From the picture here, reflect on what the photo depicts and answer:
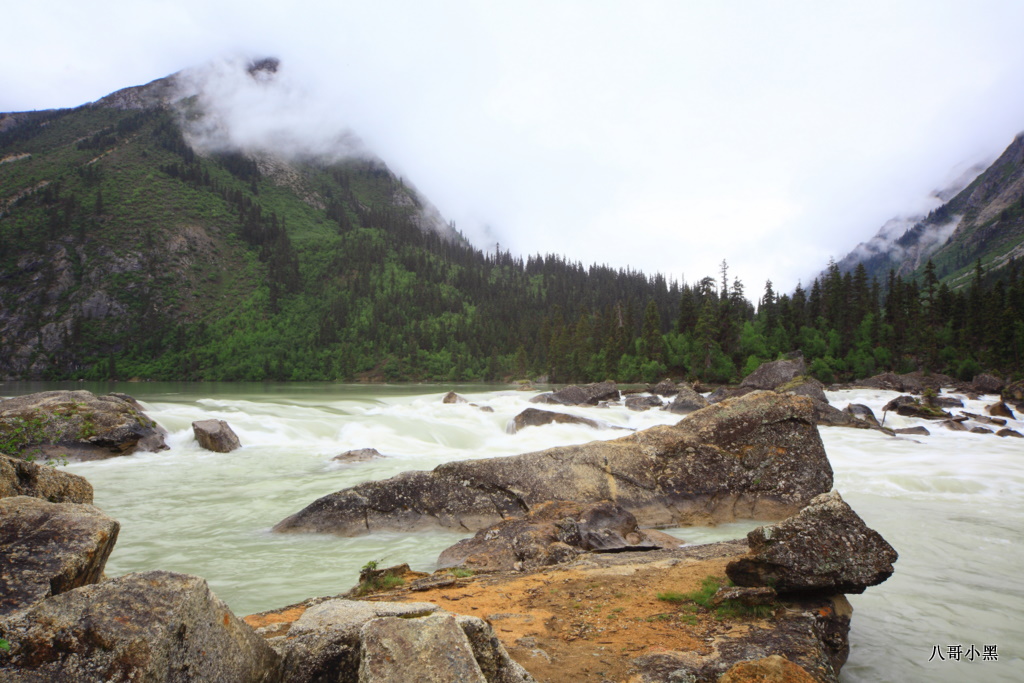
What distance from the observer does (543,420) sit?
25.8 meters

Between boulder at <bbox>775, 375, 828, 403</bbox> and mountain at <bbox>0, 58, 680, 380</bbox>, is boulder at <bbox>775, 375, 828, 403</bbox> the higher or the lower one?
the lower one

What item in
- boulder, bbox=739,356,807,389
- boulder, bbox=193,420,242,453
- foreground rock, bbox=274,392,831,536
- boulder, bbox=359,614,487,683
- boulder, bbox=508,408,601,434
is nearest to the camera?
boulder, bbox=359,614,487,683

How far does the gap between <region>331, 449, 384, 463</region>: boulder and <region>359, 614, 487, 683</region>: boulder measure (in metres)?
17.8

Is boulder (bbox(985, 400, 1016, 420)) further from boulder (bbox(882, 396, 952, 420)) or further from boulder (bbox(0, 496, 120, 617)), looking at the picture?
boulder (bbox(0, 496, 120, 617))

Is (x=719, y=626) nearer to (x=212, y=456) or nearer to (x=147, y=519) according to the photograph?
(x=147, y=519)

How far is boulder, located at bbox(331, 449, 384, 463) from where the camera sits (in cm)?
2039

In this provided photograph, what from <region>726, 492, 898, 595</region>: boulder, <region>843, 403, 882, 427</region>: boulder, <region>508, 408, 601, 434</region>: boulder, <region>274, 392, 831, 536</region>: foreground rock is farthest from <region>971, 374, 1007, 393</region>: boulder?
<region>726, 492, 898, 595</region>: boulder

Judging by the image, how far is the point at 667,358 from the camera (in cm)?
9725

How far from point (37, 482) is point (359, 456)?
14729mm

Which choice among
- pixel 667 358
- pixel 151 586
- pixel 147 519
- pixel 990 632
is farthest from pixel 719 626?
pixel 667 358

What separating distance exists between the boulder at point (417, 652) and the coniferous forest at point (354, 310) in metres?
88.0

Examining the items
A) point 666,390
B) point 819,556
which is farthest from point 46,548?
point 666,390

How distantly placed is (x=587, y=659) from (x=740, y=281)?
388 ft

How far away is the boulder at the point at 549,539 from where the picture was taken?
356 inches
